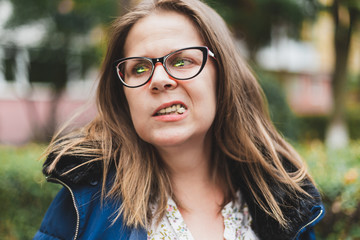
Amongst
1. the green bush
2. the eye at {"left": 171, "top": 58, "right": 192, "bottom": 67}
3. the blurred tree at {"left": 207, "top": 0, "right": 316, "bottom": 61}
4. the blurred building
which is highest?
the blurred tree at {"left": 207, "top": 0, "right": 316, "bottom": 61}

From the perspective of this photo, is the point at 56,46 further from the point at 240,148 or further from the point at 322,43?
the point at 322,43

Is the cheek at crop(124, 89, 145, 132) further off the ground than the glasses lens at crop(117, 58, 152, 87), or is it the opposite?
the glasses lens at crop(117, 58, 152, 87)

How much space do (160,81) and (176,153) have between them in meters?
0.41

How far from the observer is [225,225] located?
1.69 m

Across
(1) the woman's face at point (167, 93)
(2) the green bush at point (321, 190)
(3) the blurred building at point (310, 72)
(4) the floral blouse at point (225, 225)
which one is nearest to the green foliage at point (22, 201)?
(2) the green bush at point (321, 190)

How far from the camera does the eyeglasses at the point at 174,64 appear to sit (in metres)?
1.51

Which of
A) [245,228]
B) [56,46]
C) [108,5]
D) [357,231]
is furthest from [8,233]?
[56,46]

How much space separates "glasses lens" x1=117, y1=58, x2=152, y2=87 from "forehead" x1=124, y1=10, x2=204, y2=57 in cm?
4

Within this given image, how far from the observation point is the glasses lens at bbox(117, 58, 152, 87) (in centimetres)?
156

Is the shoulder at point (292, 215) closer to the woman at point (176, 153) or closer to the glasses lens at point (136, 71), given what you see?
the woman at point (176, 153)

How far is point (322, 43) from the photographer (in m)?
22.2

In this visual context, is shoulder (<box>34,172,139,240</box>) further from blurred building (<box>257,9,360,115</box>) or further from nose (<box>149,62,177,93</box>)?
blurred building (<box>257,9,360,115</box>)

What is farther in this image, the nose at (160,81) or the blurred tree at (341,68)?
the blurred tree at (341,68)

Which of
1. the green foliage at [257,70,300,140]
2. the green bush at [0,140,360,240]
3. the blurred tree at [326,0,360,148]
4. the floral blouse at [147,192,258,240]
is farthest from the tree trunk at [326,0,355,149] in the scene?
Answer: the floral blouse at [147,192,258,240]
